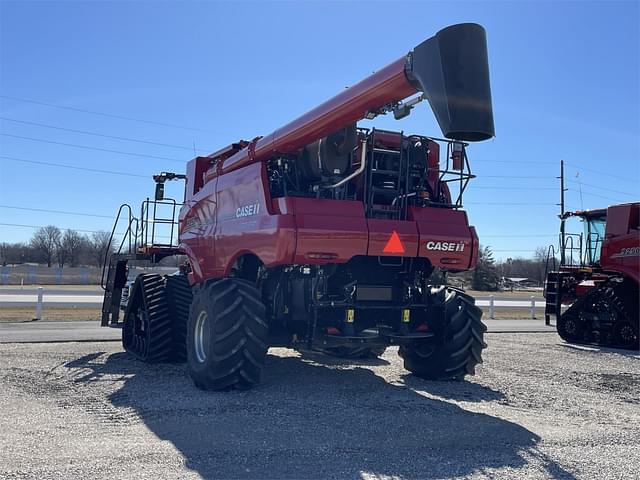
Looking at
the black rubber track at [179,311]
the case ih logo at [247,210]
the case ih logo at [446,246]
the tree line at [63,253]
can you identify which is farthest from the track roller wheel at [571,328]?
the tree line at [63,253]

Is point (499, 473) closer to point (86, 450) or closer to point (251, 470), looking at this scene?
point (251, 470)

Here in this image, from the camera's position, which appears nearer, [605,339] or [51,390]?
[51,390]

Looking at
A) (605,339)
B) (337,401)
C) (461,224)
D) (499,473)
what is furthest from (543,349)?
(499,473)

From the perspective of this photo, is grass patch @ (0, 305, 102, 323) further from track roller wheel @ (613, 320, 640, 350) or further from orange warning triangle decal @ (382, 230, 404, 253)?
track roller wheel @ (613, 320, 640, 350)

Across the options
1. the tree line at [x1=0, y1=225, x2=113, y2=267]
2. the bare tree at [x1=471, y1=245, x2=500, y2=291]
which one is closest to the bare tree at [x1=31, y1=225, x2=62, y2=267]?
the tree line at [x1=0, y1=225, x2=113, y2=267]

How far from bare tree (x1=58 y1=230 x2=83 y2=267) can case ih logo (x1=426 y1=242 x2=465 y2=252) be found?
85.5 metres

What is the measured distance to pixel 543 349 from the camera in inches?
542

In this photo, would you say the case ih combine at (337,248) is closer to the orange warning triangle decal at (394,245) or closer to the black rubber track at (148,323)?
the orange warning triangle decal at (394,245)

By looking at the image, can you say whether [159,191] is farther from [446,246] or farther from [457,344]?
[457,344]

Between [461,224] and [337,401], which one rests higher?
[461,224]

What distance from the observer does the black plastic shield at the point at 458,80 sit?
18.5 ft

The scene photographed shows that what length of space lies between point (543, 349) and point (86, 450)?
10939mm

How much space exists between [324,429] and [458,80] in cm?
337

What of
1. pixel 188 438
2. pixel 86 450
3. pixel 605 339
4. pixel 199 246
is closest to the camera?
pixel 86 450
